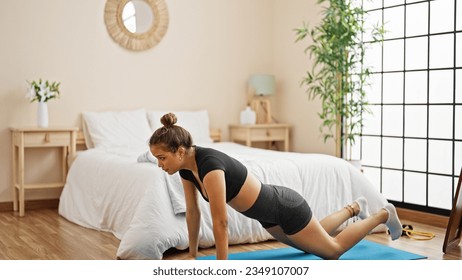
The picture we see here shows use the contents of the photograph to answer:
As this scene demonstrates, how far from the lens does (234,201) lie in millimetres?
3377

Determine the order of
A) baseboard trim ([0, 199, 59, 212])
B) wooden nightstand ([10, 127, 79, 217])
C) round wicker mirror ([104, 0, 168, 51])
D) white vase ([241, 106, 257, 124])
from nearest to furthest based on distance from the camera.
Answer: wooden nightstand ([10, 127, 79, 217]) → baseboard trim ([0, 199, 59, 212]) → round wicker mirror ([104, 0, 168, 51]) → white vase ([241, 106, 257, 124])

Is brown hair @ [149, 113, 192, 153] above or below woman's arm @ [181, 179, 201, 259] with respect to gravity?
above

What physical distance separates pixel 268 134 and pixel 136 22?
6.05 ft

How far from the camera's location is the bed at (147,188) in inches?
159

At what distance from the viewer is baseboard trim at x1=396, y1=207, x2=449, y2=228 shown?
511 cm

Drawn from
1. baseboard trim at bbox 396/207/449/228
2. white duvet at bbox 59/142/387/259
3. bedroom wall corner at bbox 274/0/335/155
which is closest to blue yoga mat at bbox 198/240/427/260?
white duvet at bbox 59/142/387/259

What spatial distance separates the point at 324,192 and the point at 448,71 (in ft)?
5.00

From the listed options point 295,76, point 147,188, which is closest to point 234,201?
point 147,188

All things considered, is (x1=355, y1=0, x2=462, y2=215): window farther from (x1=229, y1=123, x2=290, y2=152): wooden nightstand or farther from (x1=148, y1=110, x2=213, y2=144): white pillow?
(x1=148, y1=110, x2=213, y2=144): white pillow

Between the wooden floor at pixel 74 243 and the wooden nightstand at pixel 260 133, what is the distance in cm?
194

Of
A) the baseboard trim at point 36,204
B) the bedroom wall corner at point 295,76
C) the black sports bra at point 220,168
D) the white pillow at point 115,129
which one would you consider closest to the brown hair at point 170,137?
the black sports bra at point 220,168

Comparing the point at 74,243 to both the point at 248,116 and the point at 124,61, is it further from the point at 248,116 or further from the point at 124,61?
Answer: the point at 248,116

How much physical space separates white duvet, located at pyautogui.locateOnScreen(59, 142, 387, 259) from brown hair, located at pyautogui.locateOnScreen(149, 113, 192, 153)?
97 centimetres

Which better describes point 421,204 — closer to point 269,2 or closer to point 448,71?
point 448,71
